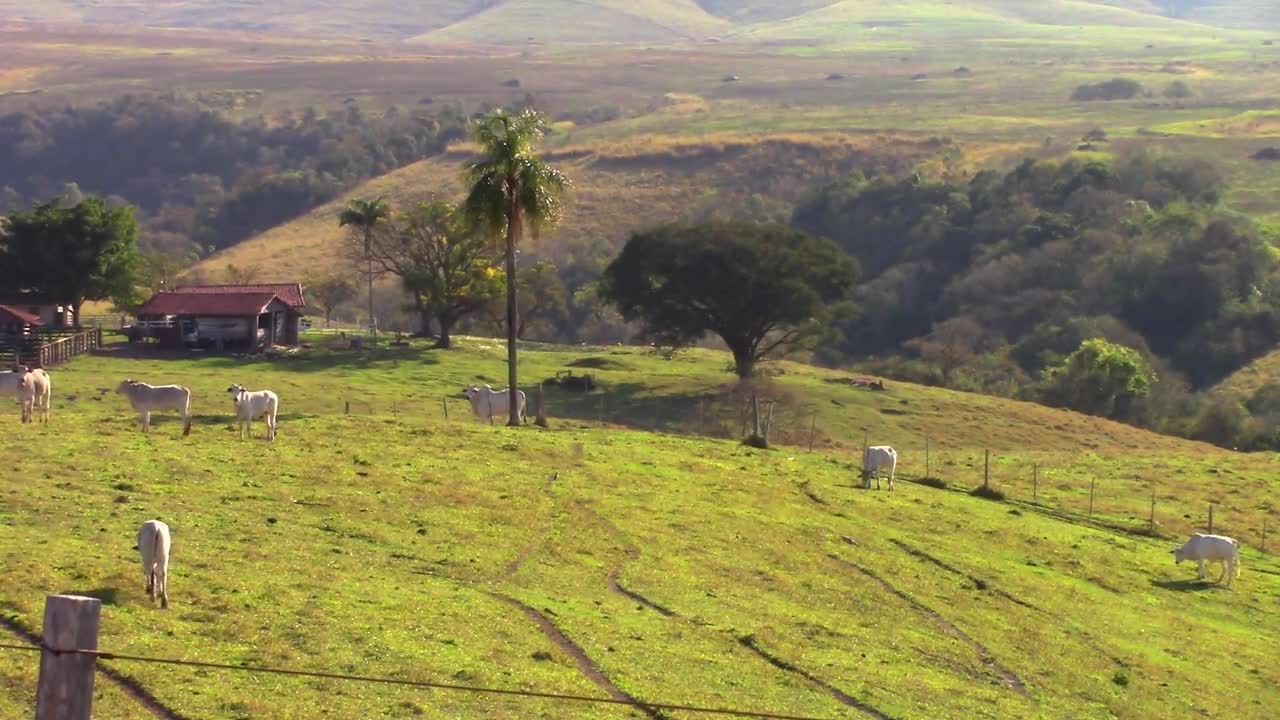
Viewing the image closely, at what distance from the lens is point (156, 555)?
925 inches

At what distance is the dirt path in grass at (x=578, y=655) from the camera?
22.3 m

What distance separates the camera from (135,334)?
7875cm

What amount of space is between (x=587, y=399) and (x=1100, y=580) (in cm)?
3371

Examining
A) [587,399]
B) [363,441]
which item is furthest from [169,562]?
[587,399]

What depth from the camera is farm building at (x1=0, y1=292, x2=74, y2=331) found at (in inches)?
3093

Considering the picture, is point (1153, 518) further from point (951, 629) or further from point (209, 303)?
point (209, 303)

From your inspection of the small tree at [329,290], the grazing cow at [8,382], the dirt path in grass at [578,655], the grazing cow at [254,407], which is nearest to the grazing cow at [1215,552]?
the dirt path in grass at [578,655]

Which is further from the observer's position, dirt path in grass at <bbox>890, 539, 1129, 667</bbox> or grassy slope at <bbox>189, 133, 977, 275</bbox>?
grassy slope at <bbox>189, 133, 977, 275</bbox>

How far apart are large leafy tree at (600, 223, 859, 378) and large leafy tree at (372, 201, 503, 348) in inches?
252

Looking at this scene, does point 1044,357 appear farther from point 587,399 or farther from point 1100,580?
point 1100,580

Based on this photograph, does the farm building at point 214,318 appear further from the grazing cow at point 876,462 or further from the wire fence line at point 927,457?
the grazing cow at point 876,462

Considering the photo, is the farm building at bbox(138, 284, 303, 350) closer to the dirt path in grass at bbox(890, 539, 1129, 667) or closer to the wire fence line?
the wire fence line

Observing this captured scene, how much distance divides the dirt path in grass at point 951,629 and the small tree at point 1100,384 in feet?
166

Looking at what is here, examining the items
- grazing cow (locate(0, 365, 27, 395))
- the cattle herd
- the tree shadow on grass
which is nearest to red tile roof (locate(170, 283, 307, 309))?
grazing cow (locate(0, 365, 27, 395))
